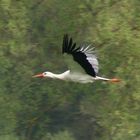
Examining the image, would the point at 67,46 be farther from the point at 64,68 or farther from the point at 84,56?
the point at 64,68

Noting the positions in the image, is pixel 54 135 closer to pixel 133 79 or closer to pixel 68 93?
pixel 68 93

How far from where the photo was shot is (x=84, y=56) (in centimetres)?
1262

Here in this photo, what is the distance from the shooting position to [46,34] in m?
18.1

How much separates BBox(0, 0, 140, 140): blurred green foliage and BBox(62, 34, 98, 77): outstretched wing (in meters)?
1.75

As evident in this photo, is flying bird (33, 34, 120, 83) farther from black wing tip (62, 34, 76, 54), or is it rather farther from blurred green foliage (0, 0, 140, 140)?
blurred green foliage (0, 0, 140, 140)

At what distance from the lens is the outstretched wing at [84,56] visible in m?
12.1

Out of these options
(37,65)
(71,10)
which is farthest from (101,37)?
(37,65)

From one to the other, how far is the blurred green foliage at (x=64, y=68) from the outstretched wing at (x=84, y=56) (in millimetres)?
1745

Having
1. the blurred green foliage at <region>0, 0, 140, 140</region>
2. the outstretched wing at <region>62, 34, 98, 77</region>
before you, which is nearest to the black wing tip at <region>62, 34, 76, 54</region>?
the outstretched wing at <region>62, 34, 98, 77</region>

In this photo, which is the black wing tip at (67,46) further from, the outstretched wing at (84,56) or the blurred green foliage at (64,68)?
the blurred green foliage at (64,68)

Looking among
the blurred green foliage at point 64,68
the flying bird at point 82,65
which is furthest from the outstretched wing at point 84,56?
the blurred green foliage at point 64,68

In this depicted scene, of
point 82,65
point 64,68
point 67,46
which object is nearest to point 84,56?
point 82,65

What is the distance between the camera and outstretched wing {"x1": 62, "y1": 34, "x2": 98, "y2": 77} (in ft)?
39.8

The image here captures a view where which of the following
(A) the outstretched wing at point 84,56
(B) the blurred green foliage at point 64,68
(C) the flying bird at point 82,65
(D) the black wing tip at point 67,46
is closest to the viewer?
(D) the black wing tip at point 67,46
